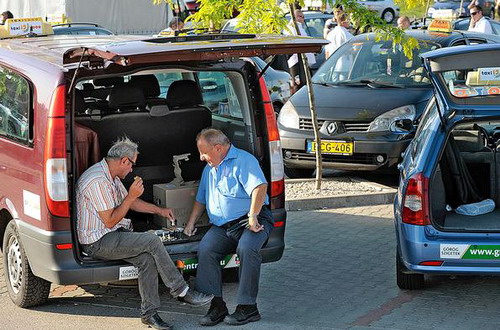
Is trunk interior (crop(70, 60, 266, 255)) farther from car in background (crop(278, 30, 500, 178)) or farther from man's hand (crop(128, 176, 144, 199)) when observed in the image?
car in background (crop(278, 30, 500, 178))

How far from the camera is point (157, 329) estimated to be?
660 cm

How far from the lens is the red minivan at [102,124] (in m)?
6.36

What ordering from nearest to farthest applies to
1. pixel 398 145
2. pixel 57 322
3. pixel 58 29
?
pixel 57 322, pixel 398 145, pixel 58 29

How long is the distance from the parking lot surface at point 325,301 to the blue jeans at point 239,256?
0.79 feet

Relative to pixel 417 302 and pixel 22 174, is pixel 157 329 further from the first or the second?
pixel 417 302

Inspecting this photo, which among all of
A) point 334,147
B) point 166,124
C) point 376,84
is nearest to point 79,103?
point 166,124

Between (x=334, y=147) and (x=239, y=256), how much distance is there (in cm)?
451

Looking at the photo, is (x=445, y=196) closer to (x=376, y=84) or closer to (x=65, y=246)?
(x=65, y=246)

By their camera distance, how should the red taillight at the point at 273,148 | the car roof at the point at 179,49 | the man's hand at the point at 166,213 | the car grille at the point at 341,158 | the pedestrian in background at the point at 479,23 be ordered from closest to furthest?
the car roof at the point at 179,49 → the man's hand at the point at 166,213 → the red taillight at the point at 273,148 → the car grille at the point at 341,158 → the pedestrian in background at the point at 479,23

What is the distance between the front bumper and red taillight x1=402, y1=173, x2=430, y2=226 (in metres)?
4.02

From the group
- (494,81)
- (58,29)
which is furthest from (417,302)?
(58,29)

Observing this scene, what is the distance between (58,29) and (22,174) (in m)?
11.5

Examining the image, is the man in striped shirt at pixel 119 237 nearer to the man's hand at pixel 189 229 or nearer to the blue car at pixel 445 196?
the man's hand at pixel 189 229

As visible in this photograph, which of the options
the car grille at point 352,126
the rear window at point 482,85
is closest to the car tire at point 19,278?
the rear window at point 482,85
